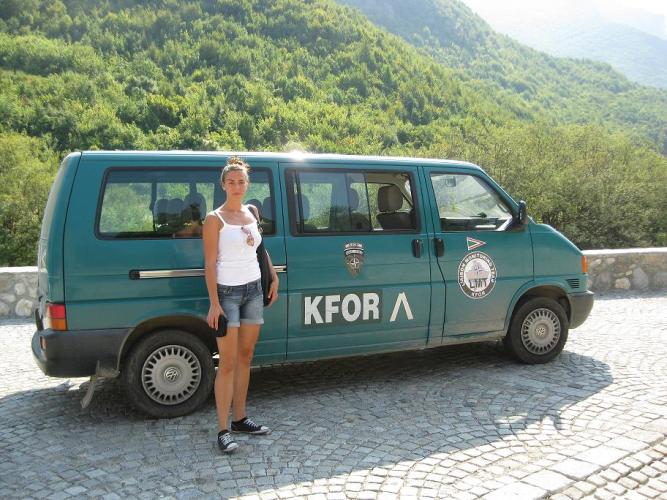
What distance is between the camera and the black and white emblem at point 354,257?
206 inches

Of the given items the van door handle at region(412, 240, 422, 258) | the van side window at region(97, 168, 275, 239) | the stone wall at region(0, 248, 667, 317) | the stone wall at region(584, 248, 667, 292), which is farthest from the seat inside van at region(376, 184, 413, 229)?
the stone wall at region(584, 248, 667, 292)

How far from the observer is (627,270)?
1091 centimetres

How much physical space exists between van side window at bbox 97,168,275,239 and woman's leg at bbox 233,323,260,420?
3.06ft

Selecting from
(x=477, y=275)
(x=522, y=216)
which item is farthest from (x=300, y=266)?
(x=522, y=216)

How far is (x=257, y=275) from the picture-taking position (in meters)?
4.25

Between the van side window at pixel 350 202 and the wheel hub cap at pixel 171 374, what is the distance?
4.24 feet

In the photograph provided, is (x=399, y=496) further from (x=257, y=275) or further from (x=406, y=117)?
(x=406, y=117)

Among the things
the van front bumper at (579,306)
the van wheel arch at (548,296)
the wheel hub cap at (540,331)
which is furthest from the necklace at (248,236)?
the van front bumper at (579,306)

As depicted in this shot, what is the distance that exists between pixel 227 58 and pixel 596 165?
60.3 meters

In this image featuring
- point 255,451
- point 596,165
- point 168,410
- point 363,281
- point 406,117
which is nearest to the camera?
point 255,451

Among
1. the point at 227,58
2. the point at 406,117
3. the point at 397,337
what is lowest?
the point at 397,337

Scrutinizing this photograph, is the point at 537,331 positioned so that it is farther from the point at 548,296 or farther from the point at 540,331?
the point at 548,296

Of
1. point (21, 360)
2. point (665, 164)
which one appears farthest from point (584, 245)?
point (21, 360)

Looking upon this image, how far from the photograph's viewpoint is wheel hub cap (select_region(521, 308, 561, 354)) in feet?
20.2
